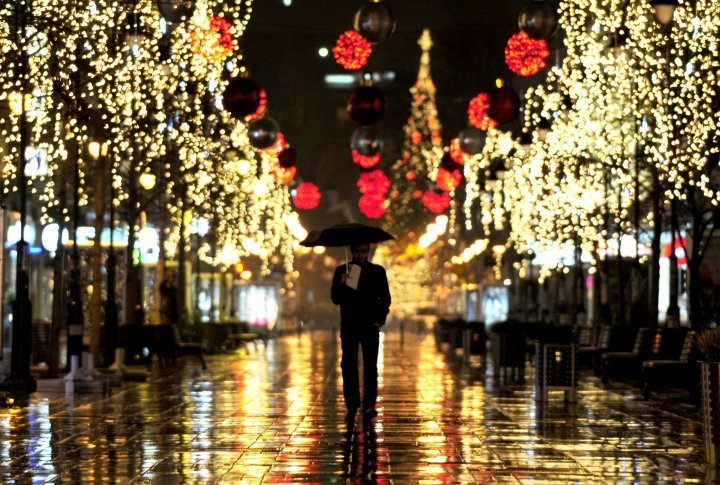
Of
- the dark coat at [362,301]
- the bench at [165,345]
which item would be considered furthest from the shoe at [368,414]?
the bench at [165,345]

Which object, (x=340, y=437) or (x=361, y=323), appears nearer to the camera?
(x=340, y=437)

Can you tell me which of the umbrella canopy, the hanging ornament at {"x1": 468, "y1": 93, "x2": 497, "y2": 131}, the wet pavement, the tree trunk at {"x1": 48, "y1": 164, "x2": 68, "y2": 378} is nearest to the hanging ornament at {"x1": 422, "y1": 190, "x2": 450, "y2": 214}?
the hanging ornament at {"x1": 468, "y1": 93, "x2": 497, "y2": 131}

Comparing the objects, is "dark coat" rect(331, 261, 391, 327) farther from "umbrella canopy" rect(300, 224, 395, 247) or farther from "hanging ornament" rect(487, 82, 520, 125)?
"hanging ornament" rect(487, 82, 520, 125)

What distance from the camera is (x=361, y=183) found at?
226 ft

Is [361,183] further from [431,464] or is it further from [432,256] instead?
[431,464]

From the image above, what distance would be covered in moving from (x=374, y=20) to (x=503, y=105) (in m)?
6.90

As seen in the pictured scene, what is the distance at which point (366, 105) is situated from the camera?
91.5 ft

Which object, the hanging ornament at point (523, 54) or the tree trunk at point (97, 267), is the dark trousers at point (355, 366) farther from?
the hanging ornament at point (523, 54)

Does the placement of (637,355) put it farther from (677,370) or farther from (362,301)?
(362,301)

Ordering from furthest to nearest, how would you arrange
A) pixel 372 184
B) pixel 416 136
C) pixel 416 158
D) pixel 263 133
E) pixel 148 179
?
pixel 416 158 → pixel 416 136 → pixel 372 184 → pixel 148 179 → pixel 263 133

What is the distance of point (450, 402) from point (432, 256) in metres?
78.5

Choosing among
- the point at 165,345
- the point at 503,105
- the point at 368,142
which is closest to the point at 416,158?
the point at 368,142

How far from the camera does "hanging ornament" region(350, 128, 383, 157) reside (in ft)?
133

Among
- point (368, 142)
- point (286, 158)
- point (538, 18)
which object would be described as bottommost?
point (286, 158)
